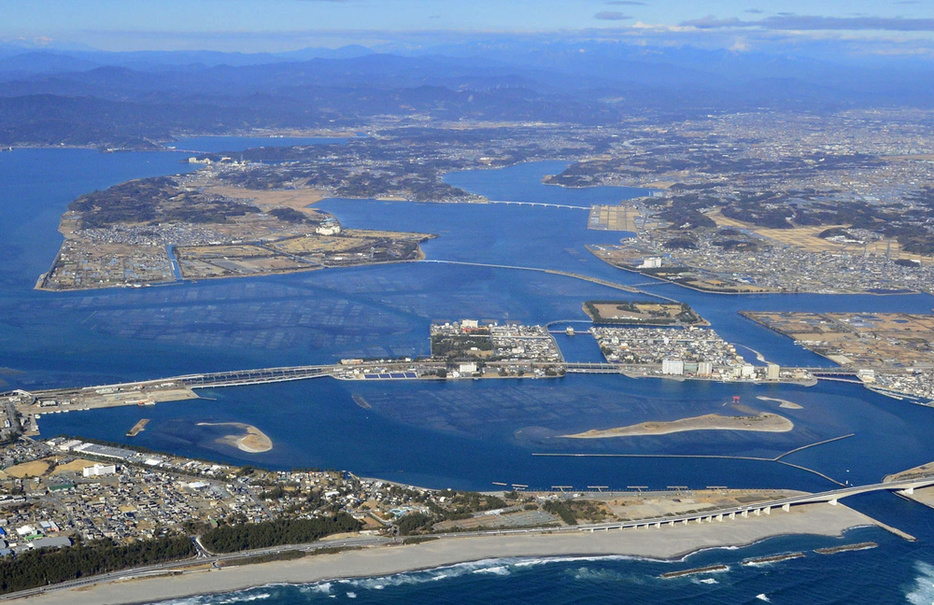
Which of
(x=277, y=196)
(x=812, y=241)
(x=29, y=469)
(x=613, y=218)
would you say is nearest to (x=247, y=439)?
(x=29, y=469)

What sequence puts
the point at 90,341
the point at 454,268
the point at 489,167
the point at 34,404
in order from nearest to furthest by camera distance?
the point at 34,404
the point at 90,341
the point at 454,268
the point at 489,167

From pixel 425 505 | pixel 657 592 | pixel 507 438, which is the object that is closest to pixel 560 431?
pixel 507 438

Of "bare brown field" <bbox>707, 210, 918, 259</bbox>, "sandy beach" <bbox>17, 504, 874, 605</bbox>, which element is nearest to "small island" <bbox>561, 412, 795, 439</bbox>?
"sandy beach" <bbox>17, 504, 874, 605</bbox>

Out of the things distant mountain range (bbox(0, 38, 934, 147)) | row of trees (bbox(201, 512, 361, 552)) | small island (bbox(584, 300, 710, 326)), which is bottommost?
row of trees (bbox(201, 512, 361, 552))

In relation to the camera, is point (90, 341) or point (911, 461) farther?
point (90, 341)

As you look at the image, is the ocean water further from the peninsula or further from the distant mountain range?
the distant mountain range

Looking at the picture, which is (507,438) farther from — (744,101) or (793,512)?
(744,101)
